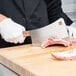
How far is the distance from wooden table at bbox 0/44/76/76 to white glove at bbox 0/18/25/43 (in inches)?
2.8

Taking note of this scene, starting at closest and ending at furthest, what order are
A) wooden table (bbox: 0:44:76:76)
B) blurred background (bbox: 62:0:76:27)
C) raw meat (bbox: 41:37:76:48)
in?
wooden table (bbox: 0:44:76:76), raw meat (bbox: 41:37:76:48), blurred background (bbox: 62:0:76:27)

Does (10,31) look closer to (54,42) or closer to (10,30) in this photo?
(10,30)

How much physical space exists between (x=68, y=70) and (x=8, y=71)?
295mm

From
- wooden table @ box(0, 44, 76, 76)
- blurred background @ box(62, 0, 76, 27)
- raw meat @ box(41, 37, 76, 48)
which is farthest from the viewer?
blurred background @ box(62, 0, 76, 27)

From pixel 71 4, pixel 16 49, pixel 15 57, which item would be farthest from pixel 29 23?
pixel 71 4

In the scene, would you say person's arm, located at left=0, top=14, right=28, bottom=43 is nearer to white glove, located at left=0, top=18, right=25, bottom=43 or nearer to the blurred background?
white glove, located at left=0, top=18, right=25, bottom=43

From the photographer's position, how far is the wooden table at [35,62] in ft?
2.57

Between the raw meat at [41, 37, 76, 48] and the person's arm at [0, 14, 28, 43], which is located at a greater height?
the person's arm at [0, 14, 28, 43]

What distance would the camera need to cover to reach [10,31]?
3.98 feet

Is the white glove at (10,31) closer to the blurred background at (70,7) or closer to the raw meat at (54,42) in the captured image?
the raw meat at (54,42)

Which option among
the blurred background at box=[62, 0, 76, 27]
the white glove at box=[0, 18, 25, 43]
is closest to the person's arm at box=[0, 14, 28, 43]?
the white glove at box=[0, 18, 25, 43]

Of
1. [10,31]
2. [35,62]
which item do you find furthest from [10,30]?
[35,62]

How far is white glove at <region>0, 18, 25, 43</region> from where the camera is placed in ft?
3.96

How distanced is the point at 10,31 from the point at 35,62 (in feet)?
1.19
